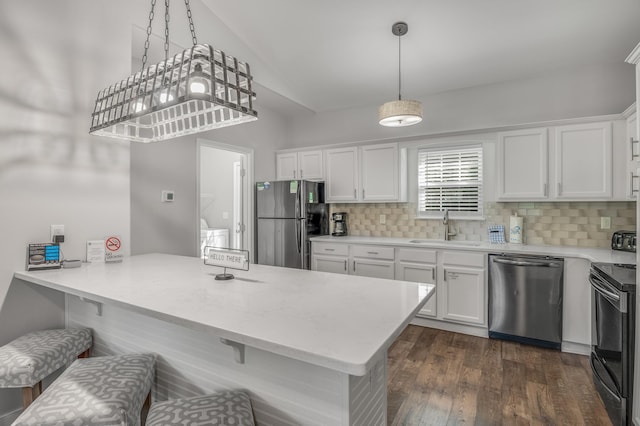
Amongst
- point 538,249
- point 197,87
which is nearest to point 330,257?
point 538,249

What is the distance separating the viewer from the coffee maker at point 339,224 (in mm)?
4633

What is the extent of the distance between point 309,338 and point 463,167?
141 inches

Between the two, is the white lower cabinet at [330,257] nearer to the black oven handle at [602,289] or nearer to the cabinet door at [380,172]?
the cabinet door at [380,172]

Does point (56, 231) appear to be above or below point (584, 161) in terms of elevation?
below

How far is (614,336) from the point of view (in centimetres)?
198

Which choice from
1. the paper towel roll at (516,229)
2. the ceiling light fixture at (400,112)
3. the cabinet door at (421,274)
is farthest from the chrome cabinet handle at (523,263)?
the ceiling light fixture at (400,112)

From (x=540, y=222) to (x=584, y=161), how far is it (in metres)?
0.75

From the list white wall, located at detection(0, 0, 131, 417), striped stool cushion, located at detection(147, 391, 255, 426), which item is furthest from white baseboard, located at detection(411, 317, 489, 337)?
white wall, located at detection(0, 0, 131, 417)

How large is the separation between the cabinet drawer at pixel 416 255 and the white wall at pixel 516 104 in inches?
53.8

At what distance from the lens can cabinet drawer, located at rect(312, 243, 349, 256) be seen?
411cm

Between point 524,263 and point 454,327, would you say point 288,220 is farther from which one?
point 524,263

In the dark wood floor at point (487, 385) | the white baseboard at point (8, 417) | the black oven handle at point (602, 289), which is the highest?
the black oven handle at point (602, 289)

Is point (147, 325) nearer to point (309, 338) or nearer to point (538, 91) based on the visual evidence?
point (309, 338)

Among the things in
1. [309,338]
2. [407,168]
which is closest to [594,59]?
[407,168]
